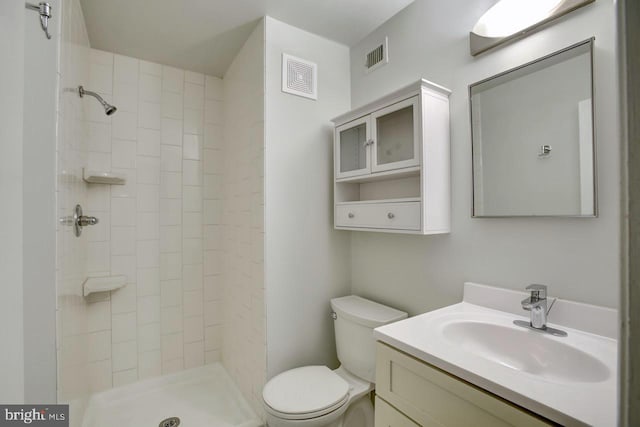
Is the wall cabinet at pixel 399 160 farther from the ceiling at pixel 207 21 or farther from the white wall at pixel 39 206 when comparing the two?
the white wall at pixel 39 206

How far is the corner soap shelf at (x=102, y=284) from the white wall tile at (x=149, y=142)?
0.89m

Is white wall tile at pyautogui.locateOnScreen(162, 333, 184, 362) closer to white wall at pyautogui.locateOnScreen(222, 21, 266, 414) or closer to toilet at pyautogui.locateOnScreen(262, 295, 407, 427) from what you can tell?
white wall at pyautogui.locateOnScreen(222, 21, 266, 414)

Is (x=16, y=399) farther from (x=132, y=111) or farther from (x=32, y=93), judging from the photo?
(x=132, y=111)

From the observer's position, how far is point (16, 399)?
0.91 metres

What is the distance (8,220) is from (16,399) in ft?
1.87

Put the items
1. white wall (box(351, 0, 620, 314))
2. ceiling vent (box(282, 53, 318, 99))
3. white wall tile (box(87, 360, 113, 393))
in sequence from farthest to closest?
white wall tile (box(87, 360, 113, 393)), ceiling vent (box(282, 53, 318, 99)), white wall (box(351, 0, 620, 314))

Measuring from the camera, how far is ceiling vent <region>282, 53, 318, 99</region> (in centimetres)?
166

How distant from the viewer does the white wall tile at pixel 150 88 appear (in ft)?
6.89

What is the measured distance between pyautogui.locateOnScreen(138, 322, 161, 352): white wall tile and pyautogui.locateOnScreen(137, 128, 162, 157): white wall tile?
4.13ft

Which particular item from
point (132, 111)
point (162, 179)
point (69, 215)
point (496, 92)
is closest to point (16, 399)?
point (69, 215)

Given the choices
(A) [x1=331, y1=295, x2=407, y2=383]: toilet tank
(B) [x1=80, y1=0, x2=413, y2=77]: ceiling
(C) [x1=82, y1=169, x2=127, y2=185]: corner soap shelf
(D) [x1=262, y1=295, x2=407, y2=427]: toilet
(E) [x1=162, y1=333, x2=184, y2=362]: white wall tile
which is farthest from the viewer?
(E) [x1=162, y1=333, x2=184, y2=362]: white wall tile

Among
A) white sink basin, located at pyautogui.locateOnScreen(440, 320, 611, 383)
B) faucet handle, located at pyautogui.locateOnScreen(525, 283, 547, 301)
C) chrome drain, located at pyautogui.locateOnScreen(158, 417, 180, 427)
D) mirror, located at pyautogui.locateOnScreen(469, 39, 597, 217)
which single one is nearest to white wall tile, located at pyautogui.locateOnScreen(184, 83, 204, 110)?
mirror, located at pyautogui.locateOnScreen(469, 39, 597, 217)

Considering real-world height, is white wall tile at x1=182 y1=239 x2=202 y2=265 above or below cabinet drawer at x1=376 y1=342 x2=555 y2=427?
above

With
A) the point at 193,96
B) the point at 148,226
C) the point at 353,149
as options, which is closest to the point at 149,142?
the point at 193,96
